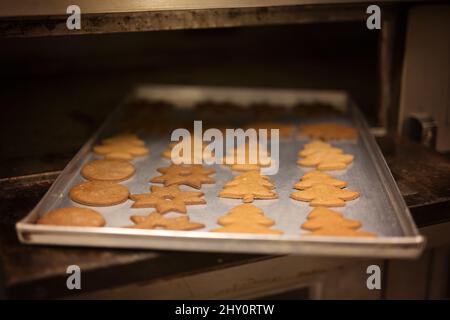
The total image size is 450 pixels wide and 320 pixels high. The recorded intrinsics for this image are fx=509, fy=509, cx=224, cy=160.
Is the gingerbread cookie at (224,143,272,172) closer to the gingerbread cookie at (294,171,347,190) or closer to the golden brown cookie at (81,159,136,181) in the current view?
the gingerbread cookie at (294,171,347,190)

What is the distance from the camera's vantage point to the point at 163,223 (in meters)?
1.32

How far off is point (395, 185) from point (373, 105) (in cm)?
95

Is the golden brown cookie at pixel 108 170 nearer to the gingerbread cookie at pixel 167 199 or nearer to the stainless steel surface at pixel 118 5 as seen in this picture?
the gingerbread cookie at pixel 167 199

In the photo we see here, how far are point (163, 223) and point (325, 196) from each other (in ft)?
1.57

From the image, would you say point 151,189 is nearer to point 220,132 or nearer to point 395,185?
point 220,132

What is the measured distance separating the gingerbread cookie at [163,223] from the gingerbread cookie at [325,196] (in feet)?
1.08

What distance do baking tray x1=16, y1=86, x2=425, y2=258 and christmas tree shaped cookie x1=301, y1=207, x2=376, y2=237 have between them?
0.09ft

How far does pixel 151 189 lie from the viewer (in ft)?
5.11

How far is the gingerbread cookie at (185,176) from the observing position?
159cm

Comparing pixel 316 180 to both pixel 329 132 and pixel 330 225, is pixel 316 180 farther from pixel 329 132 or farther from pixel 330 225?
pixel 329 132

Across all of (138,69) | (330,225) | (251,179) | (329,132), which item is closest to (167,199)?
(251,179)

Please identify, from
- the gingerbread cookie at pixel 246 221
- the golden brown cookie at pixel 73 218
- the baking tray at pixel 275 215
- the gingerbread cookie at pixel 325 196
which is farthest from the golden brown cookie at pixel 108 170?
the gingerbread cookie at pixel 325 196

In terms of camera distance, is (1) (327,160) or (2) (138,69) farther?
(2) (138,69)

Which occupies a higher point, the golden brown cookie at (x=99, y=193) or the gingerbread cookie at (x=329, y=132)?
the gingerbread cookie at (x=329, y=132)
